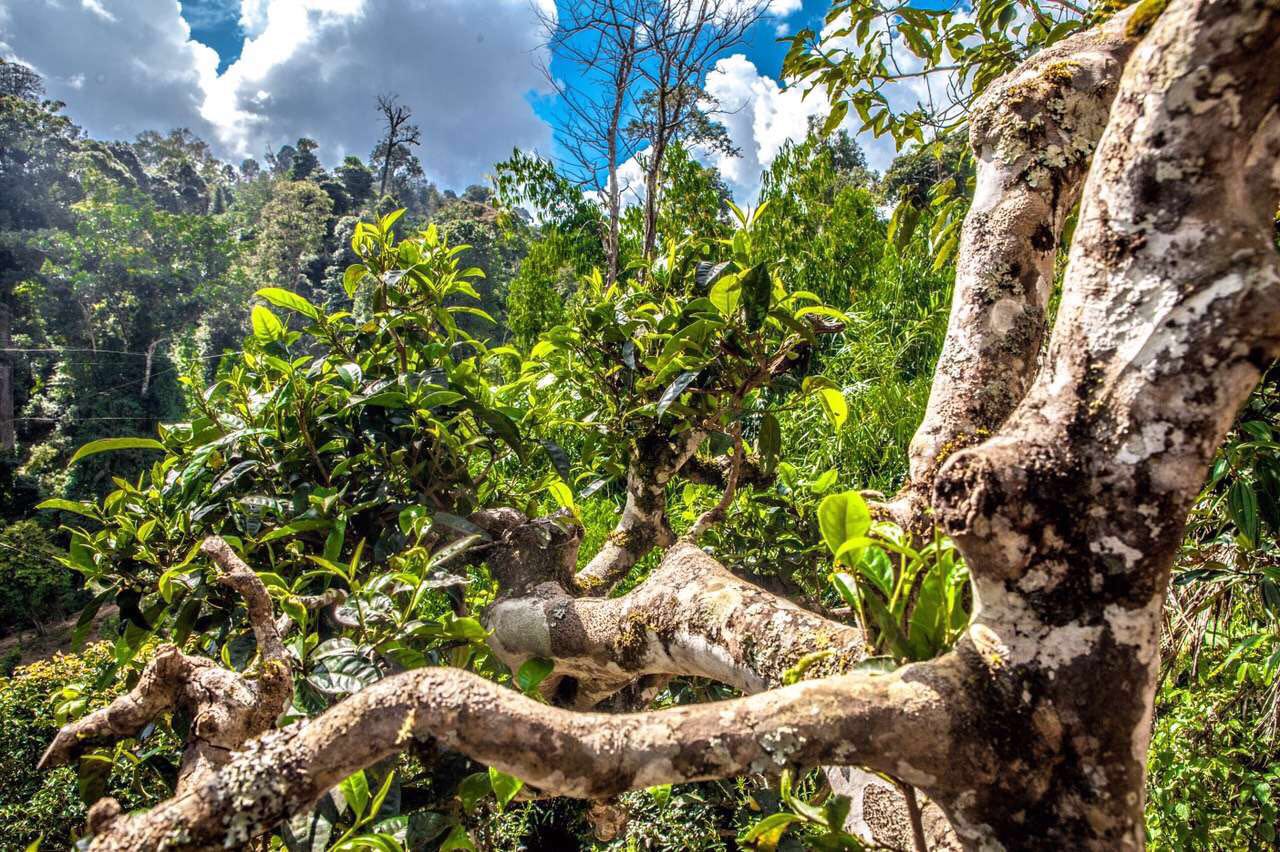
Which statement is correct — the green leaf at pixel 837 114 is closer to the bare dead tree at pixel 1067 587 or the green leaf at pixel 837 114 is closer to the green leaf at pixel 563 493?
the green leaf at pixel 563 493

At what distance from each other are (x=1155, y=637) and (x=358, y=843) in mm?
771

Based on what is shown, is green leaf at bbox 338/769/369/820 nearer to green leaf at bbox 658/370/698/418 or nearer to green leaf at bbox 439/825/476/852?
green leaf at bbox 439/825/476/852

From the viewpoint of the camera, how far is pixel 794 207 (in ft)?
20.4

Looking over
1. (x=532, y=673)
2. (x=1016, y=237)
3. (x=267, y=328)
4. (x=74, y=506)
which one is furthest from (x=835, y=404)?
(x=74, y=506)

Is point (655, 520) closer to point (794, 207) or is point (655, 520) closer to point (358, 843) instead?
point (358, 843)

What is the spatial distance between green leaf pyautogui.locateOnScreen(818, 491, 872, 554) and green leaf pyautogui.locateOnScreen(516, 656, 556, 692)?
61 centimetres

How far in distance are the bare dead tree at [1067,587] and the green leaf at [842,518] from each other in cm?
9

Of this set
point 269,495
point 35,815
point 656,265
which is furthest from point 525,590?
point 35,815

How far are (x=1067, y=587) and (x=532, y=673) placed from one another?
0.79 meters

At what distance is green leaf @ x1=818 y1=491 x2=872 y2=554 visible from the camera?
648 mm

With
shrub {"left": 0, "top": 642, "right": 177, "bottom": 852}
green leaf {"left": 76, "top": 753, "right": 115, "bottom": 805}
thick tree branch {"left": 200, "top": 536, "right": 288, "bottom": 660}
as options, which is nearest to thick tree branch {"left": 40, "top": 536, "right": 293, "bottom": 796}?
thick tree branch {"left": 200, "top": 536, "right": 288, "bottom": 660}

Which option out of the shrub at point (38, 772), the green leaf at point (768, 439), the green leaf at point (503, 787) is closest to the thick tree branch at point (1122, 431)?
the green leaf at point (503, 787)

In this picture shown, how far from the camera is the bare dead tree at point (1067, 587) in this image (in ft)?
1.61

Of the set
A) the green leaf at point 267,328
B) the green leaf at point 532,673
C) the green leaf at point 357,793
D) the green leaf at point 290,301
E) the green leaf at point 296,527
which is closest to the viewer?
the green leaf at point 357,793
